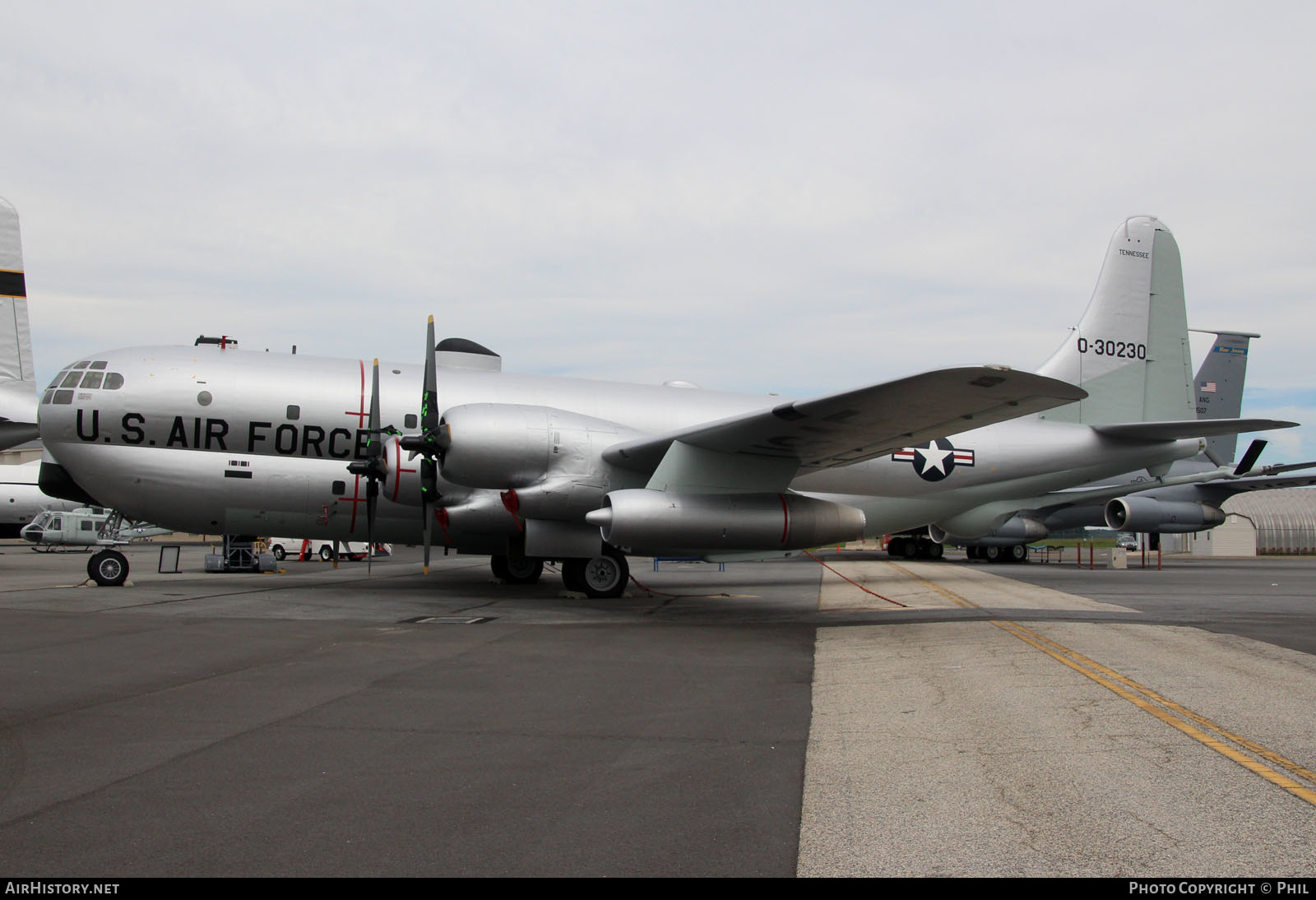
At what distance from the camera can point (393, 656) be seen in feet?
31.4

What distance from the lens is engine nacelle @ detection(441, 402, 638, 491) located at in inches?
546

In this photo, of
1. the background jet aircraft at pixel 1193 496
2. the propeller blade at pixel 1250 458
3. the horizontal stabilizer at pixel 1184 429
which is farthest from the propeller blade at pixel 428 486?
the propeller blade at pixel 1250 458

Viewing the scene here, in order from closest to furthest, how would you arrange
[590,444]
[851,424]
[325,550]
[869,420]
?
[869,420] → [851,424] → [590,444] → [325,550]

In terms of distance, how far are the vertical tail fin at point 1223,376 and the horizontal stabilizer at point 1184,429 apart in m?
21.4

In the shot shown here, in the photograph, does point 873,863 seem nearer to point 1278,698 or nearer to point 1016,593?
point 1278,698

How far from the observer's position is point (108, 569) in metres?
16.9

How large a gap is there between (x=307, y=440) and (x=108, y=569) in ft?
16.3

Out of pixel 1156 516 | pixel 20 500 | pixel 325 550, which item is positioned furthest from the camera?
pixel 20 500

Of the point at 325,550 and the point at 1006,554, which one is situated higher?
the point at 1006,554

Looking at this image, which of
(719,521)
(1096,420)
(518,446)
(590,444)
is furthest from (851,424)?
(1096,420)

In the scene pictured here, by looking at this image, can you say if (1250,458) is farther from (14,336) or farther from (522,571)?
(14,336)

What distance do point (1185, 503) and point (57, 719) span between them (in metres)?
40.3

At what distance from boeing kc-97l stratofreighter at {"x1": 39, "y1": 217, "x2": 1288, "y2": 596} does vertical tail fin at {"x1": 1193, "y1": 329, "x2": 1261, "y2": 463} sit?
63.8ft

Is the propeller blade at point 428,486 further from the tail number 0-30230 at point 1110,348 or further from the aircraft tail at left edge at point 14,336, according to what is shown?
the aircraft tail at left edge at point 14,336
